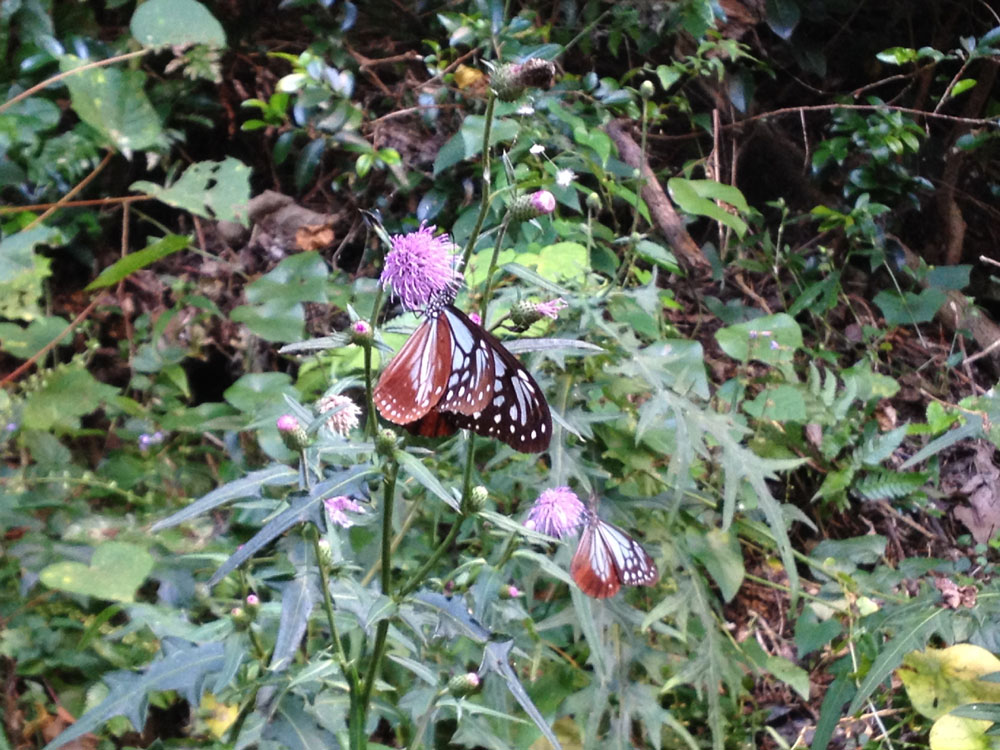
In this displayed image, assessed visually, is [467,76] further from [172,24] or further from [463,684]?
[463,684]

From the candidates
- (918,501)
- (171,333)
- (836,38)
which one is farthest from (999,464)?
(171,333)

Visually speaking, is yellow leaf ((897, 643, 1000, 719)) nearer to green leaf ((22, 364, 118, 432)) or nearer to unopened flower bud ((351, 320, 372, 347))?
unopened flower bud ((351, 320, 372, 347))

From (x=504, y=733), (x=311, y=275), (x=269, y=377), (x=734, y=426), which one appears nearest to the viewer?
(x=504, y=733)

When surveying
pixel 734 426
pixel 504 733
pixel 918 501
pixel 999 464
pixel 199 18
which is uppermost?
pixel 199 18

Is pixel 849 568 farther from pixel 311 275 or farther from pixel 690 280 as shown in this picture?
pixel 311 275

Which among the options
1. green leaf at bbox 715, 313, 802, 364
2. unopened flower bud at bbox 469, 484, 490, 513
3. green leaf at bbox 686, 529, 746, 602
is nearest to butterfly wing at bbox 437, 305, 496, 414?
unopened flower bud at bbox 469, 484, 490, 513

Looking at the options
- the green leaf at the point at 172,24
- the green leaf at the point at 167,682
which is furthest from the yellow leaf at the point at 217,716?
the green leaf at the point at 172,24
